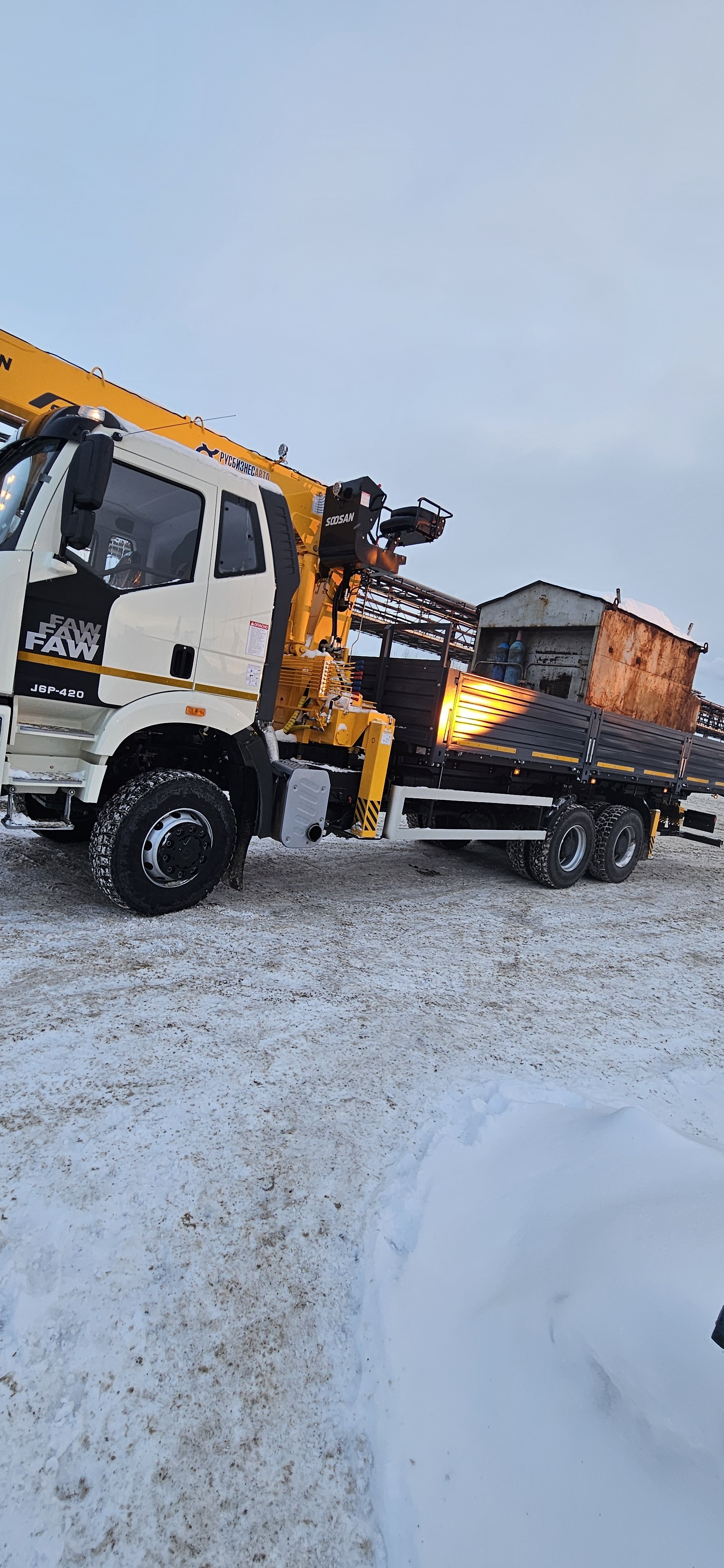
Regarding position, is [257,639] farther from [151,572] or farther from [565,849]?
[565,849]

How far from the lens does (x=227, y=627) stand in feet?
15.3

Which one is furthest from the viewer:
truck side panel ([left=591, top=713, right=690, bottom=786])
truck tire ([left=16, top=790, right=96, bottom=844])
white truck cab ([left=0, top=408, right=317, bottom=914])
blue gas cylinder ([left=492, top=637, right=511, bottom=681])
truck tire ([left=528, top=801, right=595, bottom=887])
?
blue gas cylinder ([left=492, top=637, right=511, bottom=681])

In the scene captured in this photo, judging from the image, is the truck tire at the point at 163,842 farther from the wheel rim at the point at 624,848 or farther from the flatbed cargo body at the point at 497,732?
the wheel rim at the point at 624,848

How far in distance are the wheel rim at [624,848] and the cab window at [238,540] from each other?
541cm

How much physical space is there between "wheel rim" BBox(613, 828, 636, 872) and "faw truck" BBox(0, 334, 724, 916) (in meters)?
1.34

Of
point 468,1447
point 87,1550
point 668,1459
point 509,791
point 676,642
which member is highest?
point 676,642

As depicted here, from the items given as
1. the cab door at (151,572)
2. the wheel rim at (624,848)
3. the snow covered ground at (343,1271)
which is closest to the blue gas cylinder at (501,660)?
the wheel rim at (624,848)

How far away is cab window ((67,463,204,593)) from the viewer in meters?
4.05

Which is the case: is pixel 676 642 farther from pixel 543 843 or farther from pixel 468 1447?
pixel 468 1447

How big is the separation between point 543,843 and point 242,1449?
20.2ft

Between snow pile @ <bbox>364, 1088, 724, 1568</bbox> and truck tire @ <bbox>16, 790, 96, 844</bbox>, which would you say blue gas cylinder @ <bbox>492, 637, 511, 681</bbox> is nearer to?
truck tire @ <bbox>16, 790, 96, 844</bbox>

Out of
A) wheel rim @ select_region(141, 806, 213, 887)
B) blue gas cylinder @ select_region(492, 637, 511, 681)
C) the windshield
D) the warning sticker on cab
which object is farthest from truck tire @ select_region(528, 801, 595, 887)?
the windshield

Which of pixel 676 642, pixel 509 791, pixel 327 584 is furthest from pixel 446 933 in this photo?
pixel 676 642

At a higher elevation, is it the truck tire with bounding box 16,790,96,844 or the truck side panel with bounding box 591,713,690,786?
the truck side panel with bounding box 591,713,690,786
